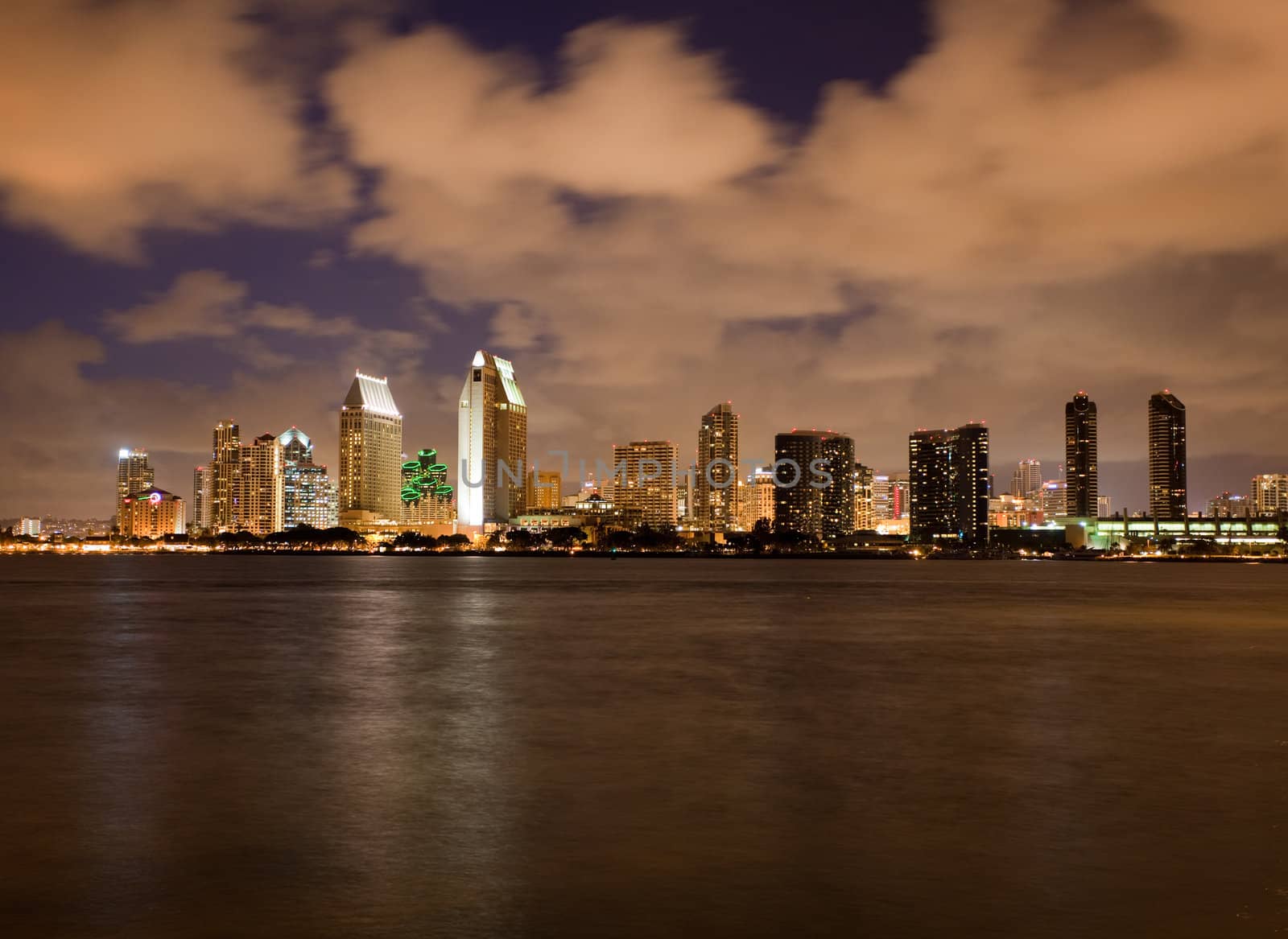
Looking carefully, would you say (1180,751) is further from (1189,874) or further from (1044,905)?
(1044,905)

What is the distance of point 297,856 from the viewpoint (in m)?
12.2

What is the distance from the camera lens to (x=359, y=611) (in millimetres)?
61906

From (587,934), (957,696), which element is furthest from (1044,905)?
(957,696)

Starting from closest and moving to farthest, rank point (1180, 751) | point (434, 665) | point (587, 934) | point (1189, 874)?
1. point (587, 934)
2. point (1189, 874)
3. point (1180, 751)
4. point (434, 665)

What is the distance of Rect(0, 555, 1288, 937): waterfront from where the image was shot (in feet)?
34.5

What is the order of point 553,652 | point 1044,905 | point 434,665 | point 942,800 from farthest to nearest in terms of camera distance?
point 553,652 < point 434,665 < point 942,800 < point 1044,905

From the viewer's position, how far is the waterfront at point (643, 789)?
1052 centimetres

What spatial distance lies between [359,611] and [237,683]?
32895 mm

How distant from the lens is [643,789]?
52.4 feet

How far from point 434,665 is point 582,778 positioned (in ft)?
59.9

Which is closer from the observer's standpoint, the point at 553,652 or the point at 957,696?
the point at 957,696

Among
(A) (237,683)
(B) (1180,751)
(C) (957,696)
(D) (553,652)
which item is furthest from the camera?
(D) (553,652)

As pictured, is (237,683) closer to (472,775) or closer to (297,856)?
(472,775)

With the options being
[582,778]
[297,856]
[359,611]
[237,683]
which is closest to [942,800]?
[582,778]
